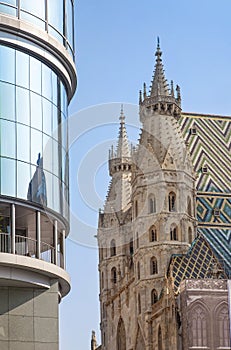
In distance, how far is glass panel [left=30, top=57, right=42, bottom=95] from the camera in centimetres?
4444

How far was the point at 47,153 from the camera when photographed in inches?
1752

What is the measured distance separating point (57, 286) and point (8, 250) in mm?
3291

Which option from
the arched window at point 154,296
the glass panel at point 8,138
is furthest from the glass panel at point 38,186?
the arched window at point 154,296

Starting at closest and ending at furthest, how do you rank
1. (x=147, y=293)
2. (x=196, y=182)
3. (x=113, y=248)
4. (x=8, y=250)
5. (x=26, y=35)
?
(x=8, y=250) < (x=26, y=35) < (x=147, y=293) < (x=196, y=182) < (x=113, y=248)

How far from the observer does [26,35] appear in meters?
44.2

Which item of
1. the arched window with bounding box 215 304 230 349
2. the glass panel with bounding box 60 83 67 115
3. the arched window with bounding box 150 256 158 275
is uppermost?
the glass panel with bounding box 60 83 67 115

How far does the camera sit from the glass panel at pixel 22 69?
A: 4381 centimetres

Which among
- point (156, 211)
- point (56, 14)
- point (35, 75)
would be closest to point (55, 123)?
point (35, 75)

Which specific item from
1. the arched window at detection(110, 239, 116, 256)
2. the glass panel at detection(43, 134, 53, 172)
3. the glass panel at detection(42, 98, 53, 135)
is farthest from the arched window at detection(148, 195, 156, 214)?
the glass panel at detection(43, 134, 53, 172)

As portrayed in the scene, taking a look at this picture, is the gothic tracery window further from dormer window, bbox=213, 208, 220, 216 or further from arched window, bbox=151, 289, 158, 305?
arched window, bbox=151, 289, 158, 305

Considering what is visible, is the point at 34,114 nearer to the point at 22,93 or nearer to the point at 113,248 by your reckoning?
the point at 22,93

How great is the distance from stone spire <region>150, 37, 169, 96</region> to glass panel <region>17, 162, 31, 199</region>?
40.9 meters

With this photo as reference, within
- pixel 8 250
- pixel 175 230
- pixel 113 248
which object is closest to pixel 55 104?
pixel 8 250

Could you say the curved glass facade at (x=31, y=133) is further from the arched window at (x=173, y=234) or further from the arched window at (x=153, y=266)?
the arched window at (x=173, y=234)
